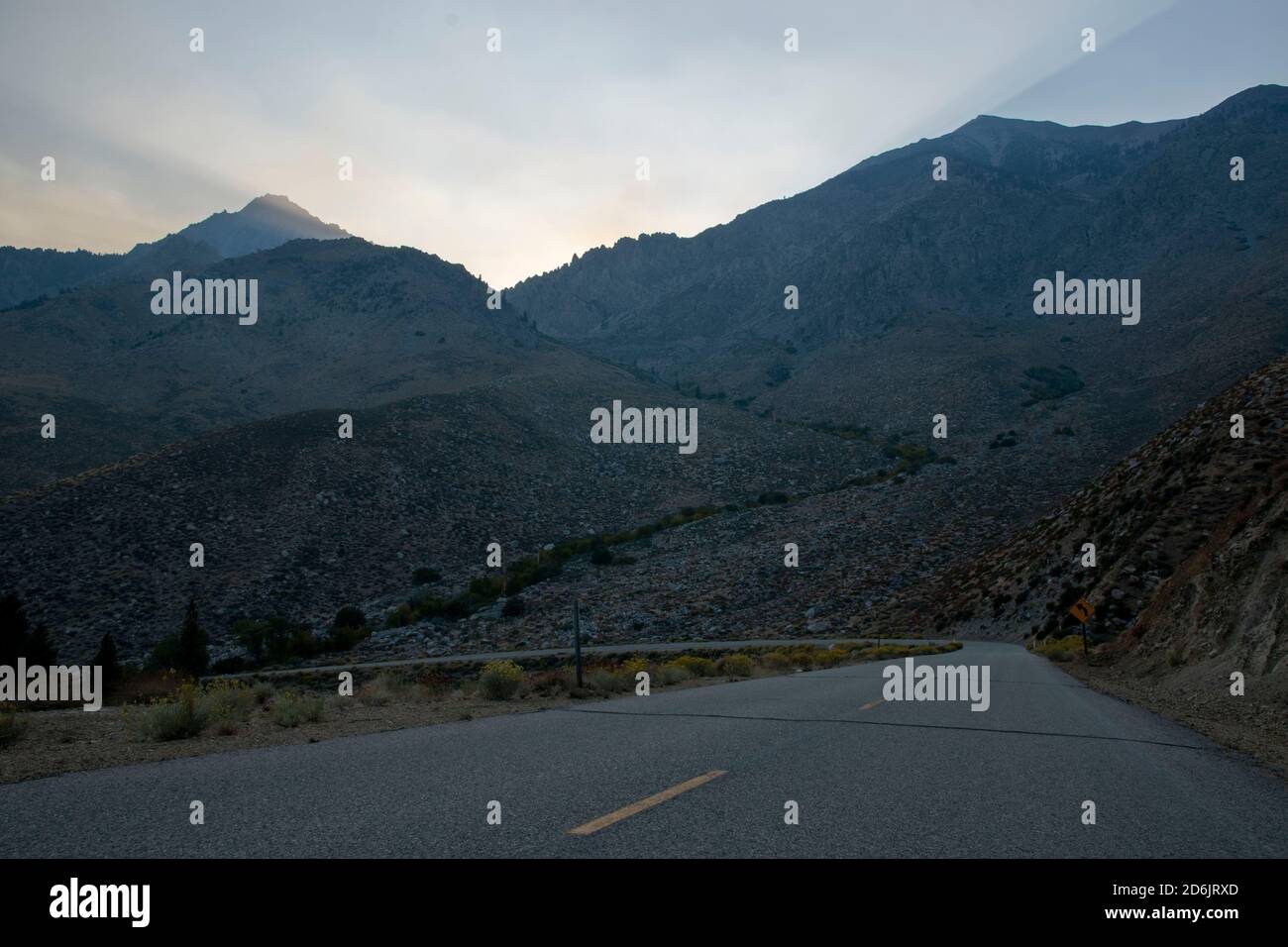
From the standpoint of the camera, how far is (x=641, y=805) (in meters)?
5.57

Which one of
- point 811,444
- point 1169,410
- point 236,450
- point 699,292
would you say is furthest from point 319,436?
point 699,292

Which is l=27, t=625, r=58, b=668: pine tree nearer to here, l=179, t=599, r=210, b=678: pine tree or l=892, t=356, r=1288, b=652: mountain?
l=179, t=599, r=210, b=678: pine tree

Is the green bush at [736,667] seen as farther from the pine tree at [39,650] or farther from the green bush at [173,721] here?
the pine tree at [39,650]

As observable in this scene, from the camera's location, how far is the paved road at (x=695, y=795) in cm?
480

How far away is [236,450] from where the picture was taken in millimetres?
63938

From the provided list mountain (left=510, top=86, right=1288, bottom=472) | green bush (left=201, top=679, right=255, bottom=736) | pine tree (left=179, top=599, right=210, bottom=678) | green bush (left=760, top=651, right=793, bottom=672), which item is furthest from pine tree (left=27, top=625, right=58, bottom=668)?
mountain (left=510, top=86, right=1288, bottom=472)

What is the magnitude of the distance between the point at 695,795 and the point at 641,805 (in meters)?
0.55

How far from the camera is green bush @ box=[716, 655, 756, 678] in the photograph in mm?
23250

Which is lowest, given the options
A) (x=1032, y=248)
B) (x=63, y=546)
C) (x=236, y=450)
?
(x=63, y=546)

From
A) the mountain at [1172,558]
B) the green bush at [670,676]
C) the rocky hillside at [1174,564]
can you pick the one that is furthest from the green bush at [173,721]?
the mountain at [1172,558]

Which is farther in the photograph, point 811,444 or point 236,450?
point 811,444
